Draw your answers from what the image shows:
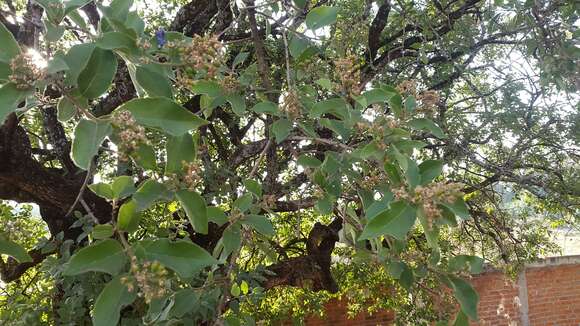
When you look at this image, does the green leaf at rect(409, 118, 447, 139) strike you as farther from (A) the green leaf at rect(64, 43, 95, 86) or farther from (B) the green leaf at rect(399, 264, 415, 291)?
(A) the green leaf at rect(64, 43, 95, 86)

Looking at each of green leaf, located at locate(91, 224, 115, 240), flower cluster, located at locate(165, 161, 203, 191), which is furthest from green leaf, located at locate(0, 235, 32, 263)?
flower cluster, located at locate(165, 161, 203, 191)

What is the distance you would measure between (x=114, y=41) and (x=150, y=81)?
4.5 inches

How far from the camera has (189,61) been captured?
1221 mm

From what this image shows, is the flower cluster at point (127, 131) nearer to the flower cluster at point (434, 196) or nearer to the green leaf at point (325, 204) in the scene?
the flower cluster at point (434, 196)

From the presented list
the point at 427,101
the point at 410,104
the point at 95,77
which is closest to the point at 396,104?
the point at 410,104

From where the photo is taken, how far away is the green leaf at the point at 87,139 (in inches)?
37.2

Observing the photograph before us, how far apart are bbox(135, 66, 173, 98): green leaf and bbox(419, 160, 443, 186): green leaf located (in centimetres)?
57

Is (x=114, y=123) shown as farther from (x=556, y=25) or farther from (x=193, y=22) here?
(x=193, y=22)

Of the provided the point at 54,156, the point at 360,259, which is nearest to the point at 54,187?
the point at 54,156

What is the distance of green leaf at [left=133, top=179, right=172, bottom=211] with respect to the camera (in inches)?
46.3

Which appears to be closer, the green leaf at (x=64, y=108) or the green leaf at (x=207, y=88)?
the green leaf at (x=64, y=108)

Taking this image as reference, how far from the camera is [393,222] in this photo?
42.1 inches

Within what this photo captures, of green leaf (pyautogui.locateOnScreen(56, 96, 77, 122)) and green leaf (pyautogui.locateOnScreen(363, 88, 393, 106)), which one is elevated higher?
green leaf (pyautogui.locateOnScreen(363, 88, 393, 106))

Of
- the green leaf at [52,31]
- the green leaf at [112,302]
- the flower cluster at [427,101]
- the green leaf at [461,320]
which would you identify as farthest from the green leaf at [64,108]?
the green leaf at [461,320]
